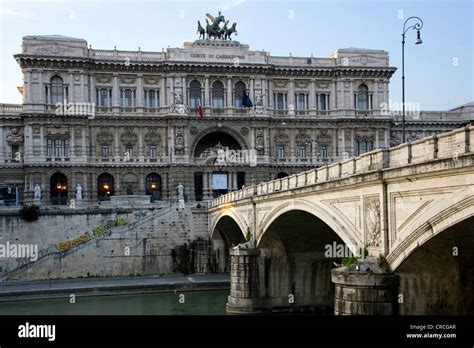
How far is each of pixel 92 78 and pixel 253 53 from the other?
2025cm

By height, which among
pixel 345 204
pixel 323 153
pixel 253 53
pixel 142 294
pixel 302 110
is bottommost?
pixel 142 294

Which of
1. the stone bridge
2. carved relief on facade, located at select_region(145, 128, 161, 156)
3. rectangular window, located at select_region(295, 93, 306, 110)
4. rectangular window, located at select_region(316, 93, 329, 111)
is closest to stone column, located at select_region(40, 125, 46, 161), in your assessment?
carved relief on facade, located at select_region(145, 128, 161, 156)

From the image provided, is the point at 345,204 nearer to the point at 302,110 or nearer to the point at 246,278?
the point at 246,278

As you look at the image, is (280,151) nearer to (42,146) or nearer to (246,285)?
(42,146)

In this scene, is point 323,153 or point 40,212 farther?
point 323,153

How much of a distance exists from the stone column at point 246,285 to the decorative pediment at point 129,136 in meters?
38.3

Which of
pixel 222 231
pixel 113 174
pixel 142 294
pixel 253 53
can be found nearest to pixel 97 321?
pixel 142 294

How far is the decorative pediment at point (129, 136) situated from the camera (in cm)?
8012

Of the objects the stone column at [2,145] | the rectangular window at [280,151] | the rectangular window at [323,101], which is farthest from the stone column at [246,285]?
the stone column at [2,145]

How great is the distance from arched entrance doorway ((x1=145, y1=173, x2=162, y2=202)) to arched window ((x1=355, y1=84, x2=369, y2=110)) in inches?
1097

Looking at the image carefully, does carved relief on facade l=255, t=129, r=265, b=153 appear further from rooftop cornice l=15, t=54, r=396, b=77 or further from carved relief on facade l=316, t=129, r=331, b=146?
rooftop cornice l=15, t=54, r=396, b=77

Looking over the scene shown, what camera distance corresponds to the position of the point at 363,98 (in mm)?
87000

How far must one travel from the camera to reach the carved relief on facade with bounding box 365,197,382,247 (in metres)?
24.8

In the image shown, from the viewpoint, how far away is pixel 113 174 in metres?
79.4
